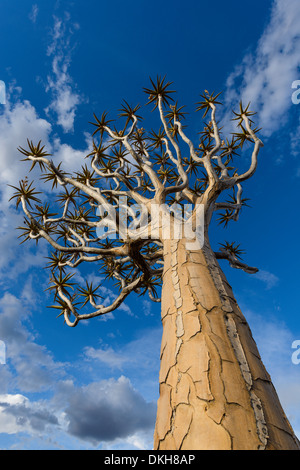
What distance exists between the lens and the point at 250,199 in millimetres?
7367

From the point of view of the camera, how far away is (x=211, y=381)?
173 centimetres

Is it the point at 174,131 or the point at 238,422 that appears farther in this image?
the point at 174,131

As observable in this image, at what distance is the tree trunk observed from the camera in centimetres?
148

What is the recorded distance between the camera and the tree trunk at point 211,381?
1.48m

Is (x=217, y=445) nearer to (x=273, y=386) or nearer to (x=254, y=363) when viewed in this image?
(x=254, y=363)

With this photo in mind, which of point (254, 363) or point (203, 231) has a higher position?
point (203, 231)

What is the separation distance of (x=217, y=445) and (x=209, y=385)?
1.16ft

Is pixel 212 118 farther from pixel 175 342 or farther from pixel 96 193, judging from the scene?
pixel 175 342
